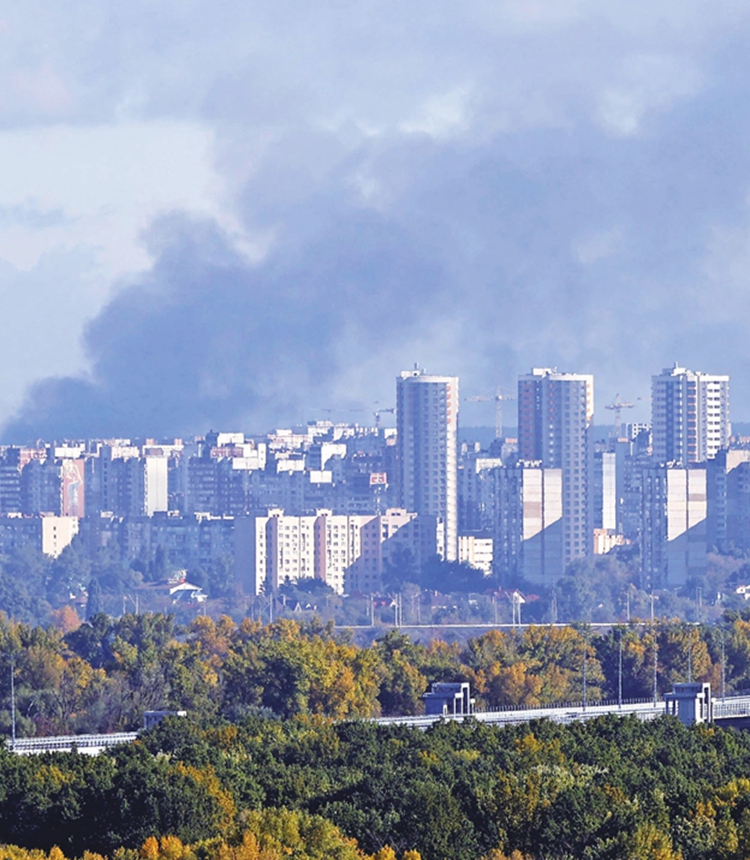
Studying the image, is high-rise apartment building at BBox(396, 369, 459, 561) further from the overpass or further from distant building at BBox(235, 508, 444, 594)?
the overpass

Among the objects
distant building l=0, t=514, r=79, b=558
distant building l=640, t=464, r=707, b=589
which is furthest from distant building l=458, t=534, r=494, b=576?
distant building l=0, t=514, r=79, b=558

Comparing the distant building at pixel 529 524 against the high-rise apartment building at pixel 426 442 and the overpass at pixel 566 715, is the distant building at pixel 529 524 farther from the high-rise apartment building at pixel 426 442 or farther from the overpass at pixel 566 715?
the overpass at pixel 566 715

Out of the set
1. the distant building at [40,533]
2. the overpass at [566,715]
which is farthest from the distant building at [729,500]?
the overpass at [566,715]

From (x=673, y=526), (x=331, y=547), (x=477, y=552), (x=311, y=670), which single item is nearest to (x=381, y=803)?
(x=311, y=670)

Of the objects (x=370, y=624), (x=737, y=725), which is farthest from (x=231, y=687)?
(x=370, y=624)

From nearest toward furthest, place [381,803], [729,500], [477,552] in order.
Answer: [381,803] → [477,552] → [729,500]

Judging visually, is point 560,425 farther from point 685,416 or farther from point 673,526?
point 673,526
